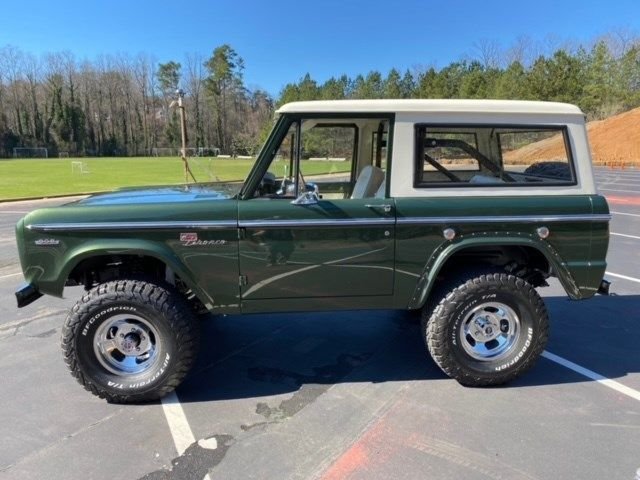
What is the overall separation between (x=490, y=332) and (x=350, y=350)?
4.00 feet

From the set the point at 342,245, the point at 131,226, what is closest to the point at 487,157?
the point at 342,245

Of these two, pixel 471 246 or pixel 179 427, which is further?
pixel 471 246

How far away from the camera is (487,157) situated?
Answer: 149 inches

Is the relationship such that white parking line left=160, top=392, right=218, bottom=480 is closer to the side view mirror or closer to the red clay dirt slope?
the side view mirror

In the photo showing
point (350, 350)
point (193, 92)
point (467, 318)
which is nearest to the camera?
point (467, 318)

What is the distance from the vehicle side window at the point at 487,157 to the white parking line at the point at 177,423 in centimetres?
224

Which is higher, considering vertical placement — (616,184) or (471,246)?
(471,246)

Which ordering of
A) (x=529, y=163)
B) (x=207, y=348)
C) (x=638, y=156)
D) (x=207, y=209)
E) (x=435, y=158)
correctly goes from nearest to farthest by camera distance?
(x=207, y=209)
(x=435, y=158)
(x=529, y=163)
(x=207, y=348)
(x=638, y=156)

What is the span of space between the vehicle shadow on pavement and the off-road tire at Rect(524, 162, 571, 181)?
5.03 ft

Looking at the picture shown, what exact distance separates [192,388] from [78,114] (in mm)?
102822

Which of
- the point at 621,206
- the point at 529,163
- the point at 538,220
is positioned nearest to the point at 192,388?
the point at 538,220

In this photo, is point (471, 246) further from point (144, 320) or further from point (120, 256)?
point (120, 256)

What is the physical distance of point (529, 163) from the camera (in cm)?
402

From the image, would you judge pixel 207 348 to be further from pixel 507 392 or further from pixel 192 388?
pixel 507 392
